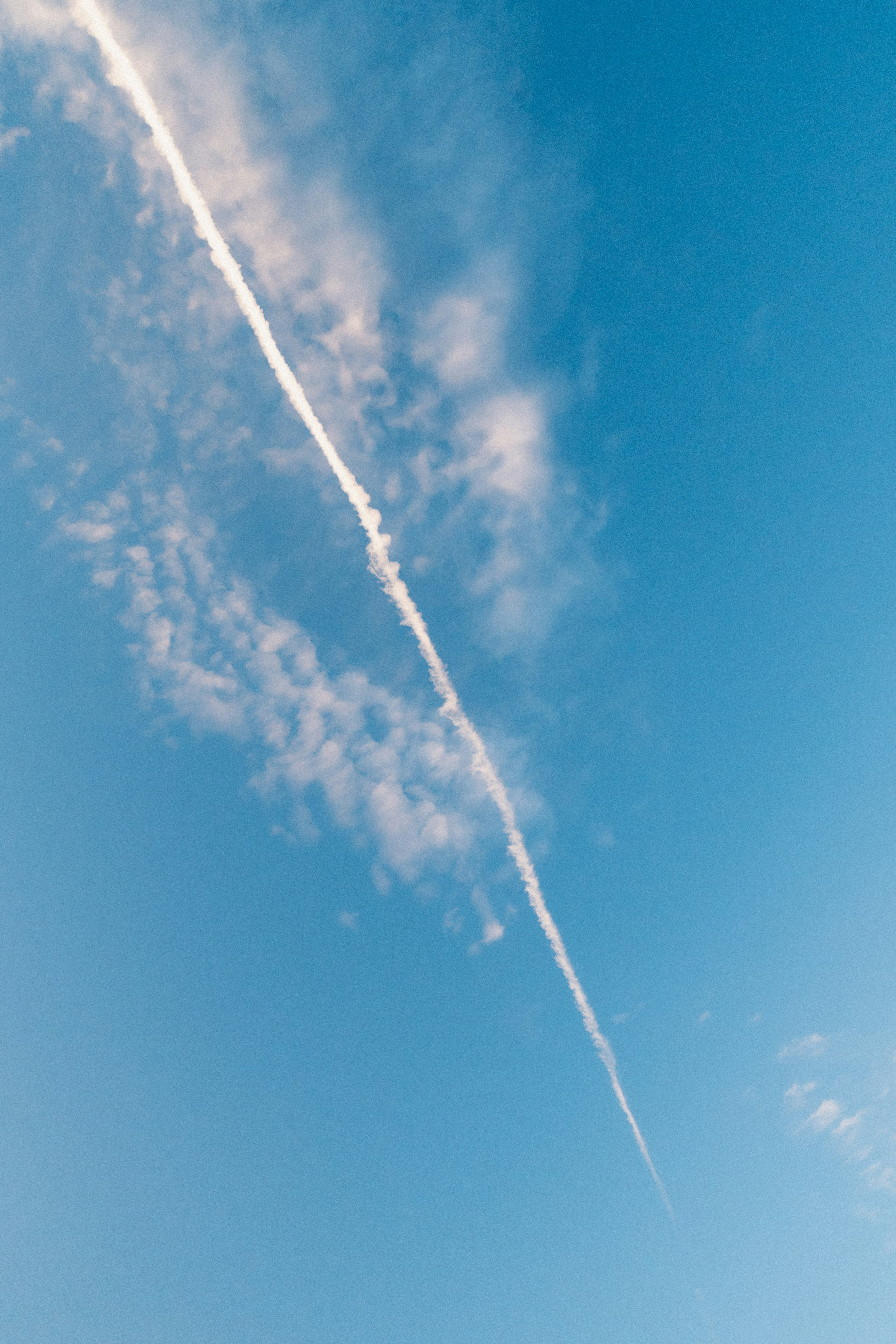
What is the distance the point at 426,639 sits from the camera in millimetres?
27984

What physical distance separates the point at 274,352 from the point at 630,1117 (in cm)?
4991

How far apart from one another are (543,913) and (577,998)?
275 inches

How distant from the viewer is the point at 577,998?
32.2 meters

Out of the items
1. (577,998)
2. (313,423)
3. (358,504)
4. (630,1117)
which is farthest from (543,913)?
(313,423)

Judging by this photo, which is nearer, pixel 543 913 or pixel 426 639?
pixel 426 639

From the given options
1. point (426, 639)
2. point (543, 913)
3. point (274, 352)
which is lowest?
point (543, 913)

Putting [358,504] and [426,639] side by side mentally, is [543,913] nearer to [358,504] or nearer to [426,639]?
[426,639]

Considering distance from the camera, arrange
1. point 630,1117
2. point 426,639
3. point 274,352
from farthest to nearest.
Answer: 1. point 630,1117
2. point 426,639
3. point 274,352

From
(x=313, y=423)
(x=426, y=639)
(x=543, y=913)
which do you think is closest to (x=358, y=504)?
(x=313, y=423)

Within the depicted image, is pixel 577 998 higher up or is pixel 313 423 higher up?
pixel 313 423

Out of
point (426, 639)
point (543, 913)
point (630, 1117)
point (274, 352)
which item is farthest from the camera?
point (630, 1117)

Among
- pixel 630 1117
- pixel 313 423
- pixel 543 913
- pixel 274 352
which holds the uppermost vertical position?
pixel 274 352

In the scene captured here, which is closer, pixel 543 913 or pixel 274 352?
pixel 274 352

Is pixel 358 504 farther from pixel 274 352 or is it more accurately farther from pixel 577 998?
pixel 577 998
